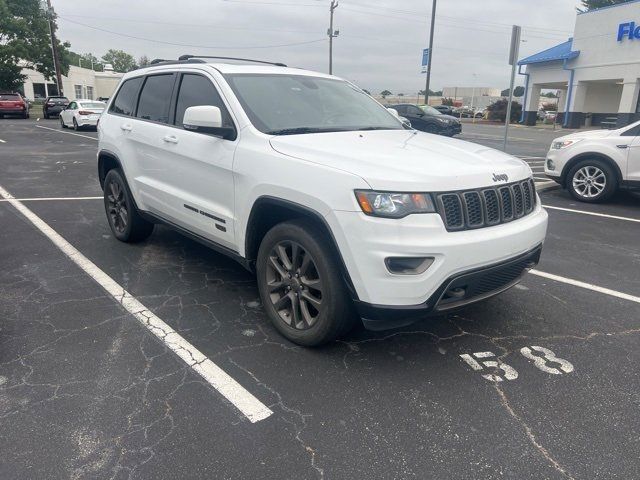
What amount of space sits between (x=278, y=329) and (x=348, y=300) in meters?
0.71

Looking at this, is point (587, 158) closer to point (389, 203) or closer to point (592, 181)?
point (592, 181)

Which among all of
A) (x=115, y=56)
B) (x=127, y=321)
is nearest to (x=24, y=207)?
(x=127, y=321)

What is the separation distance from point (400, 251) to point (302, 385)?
3.28 feet

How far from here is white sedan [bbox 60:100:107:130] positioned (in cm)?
2344

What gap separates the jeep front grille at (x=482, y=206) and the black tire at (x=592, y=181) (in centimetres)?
590

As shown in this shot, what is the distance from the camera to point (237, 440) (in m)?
2.62

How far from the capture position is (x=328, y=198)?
120 inches

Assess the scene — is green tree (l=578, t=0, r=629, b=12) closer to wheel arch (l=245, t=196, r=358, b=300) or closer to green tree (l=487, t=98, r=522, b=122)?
green tree (l=487, t=98, r=522, b=122)

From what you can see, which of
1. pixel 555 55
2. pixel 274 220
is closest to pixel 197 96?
pixel 274 220

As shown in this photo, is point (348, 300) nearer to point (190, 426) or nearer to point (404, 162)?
point (404, 162)

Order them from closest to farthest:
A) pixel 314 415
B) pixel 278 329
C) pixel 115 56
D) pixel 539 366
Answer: pixel 314 415, pixel 539 366, pixel 278 329, pixel 115 56

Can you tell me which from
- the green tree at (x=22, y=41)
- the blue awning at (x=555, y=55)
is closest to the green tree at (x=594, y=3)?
the blue awning at (x=555, y=55)

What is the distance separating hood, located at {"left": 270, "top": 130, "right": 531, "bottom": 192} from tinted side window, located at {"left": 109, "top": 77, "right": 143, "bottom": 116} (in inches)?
101

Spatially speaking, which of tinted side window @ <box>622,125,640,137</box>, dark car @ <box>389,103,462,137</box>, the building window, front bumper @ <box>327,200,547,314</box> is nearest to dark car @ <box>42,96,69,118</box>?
dark car @ <box>389,103,462,137</box>
